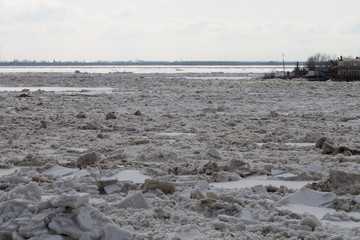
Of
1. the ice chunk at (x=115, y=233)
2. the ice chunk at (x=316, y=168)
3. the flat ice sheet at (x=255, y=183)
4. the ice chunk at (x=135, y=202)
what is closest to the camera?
the ice chunk at (x=115, y=233)

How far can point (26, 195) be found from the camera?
5238mm

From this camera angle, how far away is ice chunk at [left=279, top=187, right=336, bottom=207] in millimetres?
5789

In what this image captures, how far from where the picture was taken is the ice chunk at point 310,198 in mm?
5789

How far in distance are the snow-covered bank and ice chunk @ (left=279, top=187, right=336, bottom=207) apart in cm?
2

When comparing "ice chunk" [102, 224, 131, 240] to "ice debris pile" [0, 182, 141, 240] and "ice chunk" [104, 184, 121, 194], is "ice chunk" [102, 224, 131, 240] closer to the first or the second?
"ice debris pile" [0, 182, 141, 240]

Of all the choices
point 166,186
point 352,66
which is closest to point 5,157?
point 166,186

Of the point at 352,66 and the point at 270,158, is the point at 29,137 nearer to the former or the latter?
the point at 270,158

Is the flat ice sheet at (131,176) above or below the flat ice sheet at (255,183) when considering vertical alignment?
above

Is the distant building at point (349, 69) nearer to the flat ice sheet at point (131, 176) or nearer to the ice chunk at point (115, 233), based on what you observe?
the flat ice sheet at point (131, 176)

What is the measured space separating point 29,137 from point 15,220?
649cm

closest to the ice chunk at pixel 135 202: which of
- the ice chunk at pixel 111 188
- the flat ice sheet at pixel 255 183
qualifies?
the ice chunk at pixel 111 188

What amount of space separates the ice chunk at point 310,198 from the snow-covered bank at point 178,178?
0.02 metres

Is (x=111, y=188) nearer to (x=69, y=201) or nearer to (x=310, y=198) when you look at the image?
(x=69, y=201)

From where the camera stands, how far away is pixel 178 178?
7.10 meters
